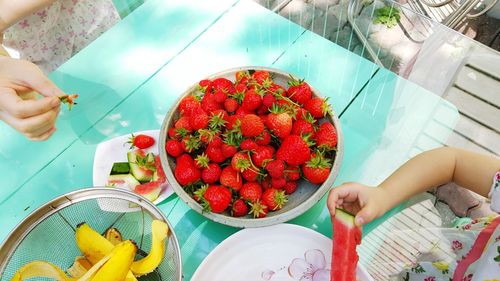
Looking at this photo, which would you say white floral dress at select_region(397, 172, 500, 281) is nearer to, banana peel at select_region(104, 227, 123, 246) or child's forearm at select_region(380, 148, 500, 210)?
child's forearm at select_region(380, 148, 500, 210)

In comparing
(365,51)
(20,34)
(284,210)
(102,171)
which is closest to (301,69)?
(365,51)

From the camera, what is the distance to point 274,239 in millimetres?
819

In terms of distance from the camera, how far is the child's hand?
776 millimetres

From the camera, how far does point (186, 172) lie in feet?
2.65

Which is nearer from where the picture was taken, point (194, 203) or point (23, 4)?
point (194, 203)

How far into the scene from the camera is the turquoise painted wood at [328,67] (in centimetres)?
107

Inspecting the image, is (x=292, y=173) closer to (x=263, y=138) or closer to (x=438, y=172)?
(x=263, y=138)

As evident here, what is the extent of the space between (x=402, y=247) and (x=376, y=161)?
193 millimetres

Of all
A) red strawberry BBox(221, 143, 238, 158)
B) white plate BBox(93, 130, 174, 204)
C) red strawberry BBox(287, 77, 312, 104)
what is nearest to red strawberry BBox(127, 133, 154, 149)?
white plate BBox(93, 130, 174, 204)

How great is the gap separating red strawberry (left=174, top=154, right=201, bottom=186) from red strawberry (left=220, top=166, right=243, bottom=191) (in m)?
0.05

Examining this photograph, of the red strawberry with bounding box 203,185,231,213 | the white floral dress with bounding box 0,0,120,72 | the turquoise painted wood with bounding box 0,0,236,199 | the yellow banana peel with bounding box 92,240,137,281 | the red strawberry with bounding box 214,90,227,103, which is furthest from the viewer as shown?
the white floral dress with bounding box 0,0,120,72

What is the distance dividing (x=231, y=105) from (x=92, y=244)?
0.37m

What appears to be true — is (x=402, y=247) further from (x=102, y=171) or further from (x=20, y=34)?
(x=20, y=34)

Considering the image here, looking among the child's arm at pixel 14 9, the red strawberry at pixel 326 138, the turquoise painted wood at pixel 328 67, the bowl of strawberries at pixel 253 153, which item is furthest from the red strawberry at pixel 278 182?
the child's arm at pixel 14 9
